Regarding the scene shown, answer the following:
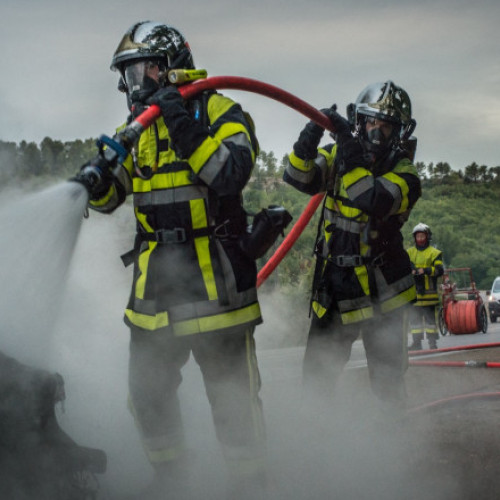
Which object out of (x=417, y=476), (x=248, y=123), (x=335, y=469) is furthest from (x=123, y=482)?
(x=248, y=123)

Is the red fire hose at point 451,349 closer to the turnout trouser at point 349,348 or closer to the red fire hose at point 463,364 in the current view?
the red fire hose at point 463,364

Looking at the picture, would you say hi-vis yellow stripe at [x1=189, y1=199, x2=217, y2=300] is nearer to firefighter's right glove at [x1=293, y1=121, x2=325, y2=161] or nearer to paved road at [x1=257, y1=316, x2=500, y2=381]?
firefighter's right glove at [x1=293, y1=121, x2=325, y2=161]

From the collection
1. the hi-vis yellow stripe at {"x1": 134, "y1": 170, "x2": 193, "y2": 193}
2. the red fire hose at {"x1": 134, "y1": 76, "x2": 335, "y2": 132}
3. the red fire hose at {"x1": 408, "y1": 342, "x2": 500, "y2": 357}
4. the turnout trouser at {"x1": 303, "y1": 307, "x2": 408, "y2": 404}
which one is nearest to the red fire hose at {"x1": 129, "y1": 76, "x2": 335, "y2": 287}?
the red fire hose at {"x1": 134, "y1": 76, "x2": 335, "y2": 132}

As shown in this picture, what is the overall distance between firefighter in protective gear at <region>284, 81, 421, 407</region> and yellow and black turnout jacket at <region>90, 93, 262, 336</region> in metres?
1.37

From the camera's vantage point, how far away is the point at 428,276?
12.1 m

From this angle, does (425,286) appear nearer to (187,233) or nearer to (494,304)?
(187,233)

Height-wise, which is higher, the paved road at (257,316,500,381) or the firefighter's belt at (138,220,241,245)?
the firefighter's belt at (138,220,241,245)

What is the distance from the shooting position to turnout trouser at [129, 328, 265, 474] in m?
3.46

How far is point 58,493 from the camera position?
3.06 meters

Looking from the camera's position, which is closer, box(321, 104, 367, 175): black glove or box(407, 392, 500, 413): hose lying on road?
box(321, 104, 367, 175): black glove

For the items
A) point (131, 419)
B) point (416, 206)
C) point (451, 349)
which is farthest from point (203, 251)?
point (416, 206)

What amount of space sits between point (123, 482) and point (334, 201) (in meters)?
2.20

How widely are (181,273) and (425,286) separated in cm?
924

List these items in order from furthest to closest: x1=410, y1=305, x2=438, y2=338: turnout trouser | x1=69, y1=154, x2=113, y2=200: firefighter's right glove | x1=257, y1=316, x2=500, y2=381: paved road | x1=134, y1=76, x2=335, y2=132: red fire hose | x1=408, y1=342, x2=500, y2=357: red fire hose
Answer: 1. x1=410, y1=305, x2=438, y2=338: turnout trouser
2. x1=408, y1=342, x2=500, y2=357: red fire hose
3. x1=257, y1=316, x2=500, y2=381: paved road
4. x1=134, y1=76, x2=335, y2=132: red fire hose
5. x1=69, y1=154, x2=113, y2=200: firefighter's right glove
